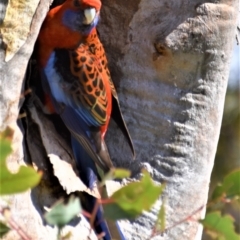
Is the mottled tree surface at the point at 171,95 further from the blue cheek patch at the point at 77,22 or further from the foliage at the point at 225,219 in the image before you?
the foliage at the point at 225,219

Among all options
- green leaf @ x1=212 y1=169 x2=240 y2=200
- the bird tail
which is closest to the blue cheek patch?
the bird tail

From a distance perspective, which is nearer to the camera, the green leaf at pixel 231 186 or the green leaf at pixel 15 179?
the green leaf at pixel 15 179

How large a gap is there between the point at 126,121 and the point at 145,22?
0.96ft

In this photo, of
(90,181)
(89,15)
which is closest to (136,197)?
(90,181)

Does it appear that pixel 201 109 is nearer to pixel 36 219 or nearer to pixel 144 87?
pixel 144 87

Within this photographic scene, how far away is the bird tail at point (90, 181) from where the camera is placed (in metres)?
1.67

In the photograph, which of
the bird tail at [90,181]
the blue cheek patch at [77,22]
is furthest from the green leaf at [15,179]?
the blue cheek patch at [77,22]

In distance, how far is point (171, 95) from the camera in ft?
5.96

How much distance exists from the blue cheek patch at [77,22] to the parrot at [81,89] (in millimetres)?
10

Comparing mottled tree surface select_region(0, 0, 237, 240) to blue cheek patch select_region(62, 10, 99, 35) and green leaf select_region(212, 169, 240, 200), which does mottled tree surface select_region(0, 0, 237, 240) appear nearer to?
blue cheek patch select_region(62, 10, 99, 35)

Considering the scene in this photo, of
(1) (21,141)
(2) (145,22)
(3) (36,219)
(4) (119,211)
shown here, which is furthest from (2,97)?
(4) (119,211)

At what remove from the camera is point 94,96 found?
180cm

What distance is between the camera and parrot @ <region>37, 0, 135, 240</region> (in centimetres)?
178

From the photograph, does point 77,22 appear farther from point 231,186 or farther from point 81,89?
point 231,186
